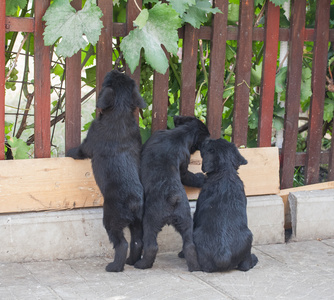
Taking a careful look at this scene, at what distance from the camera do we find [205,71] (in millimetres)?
4945

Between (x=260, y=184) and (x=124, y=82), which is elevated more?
(x=124, y=82)

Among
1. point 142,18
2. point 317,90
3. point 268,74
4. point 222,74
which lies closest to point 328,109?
point 317,90

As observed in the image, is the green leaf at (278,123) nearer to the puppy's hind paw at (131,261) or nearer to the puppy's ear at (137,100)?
the puppy's ear at (137,100)

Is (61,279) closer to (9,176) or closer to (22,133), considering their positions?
(9,176)

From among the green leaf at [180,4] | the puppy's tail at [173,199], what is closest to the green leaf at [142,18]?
the green leaf at [180,4]

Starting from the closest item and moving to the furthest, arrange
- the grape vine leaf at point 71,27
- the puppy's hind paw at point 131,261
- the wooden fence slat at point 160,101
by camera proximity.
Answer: the grape vine leaf at point 71,27 → the puppy's hind paw at point 131,261 → the wooden fence slat at point 160,101

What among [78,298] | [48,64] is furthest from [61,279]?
[48,64]

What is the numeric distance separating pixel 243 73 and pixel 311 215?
1.40 m

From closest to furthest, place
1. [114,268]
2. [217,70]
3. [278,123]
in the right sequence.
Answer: [114,268]
[217,70]
[278,123]

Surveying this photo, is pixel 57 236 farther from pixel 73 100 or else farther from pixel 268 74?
pixel 268 74

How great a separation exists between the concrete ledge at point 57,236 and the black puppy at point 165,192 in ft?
1.57

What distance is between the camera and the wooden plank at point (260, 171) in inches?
197

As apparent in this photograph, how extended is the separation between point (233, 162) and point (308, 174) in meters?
1.37

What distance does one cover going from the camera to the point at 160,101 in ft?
15.5
